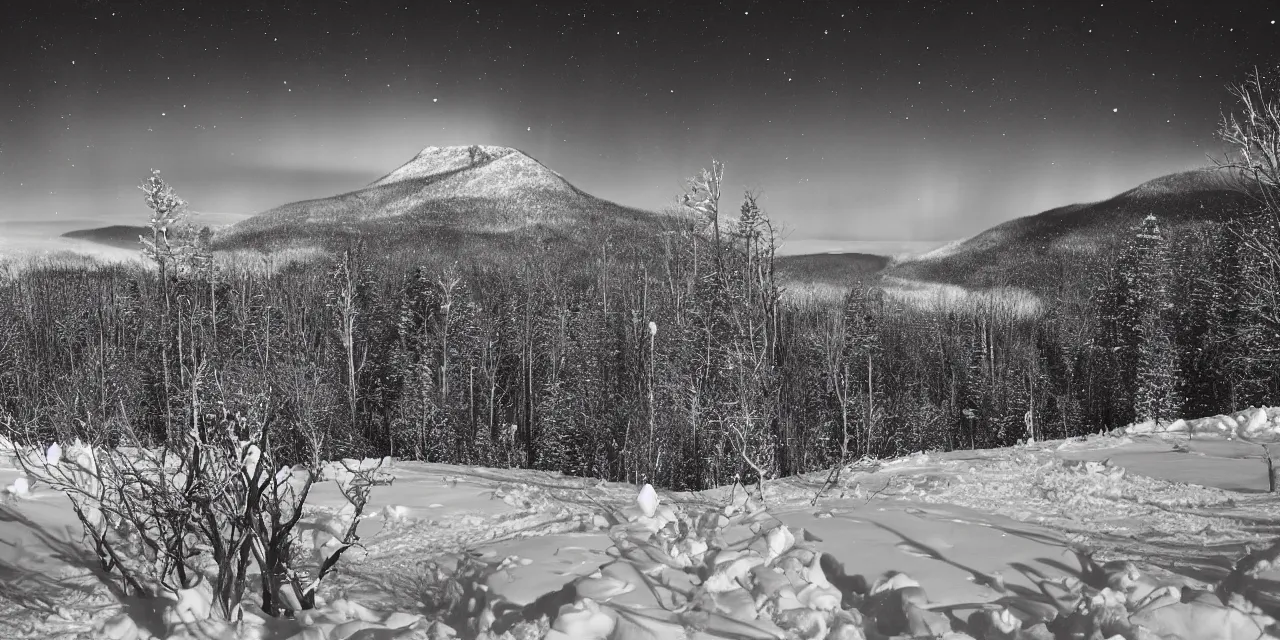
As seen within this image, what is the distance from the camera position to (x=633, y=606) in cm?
586

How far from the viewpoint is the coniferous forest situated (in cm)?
2325

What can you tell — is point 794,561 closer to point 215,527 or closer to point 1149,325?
point 215,527

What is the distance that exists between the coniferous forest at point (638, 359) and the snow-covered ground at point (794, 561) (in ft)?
30.7

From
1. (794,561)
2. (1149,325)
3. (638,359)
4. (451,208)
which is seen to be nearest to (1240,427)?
(794,561)

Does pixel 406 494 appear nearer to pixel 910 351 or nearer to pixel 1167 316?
pixel 1167 316

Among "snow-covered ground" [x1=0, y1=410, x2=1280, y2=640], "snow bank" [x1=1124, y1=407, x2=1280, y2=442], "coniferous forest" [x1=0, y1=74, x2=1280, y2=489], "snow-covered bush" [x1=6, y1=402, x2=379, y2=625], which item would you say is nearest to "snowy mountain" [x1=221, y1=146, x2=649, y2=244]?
"coniferous forest" [x1=0, y1=74, x2=1280, y2=489]

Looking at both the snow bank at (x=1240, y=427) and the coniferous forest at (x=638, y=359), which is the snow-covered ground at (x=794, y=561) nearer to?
the snow bank at (x=1240, y=427)

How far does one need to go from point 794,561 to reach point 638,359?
2049 centimetres

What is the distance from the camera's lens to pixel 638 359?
27.0m

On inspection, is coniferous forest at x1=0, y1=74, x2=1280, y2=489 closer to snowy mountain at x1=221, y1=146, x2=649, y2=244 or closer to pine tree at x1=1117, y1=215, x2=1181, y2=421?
pine tree at x1=1117, y1=215, x2=1181, y2=421

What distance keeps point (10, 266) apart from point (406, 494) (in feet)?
240

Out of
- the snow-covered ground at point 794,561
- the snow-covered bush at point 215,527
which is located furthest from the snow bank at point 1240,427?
the snow-covered bush at point 215,527

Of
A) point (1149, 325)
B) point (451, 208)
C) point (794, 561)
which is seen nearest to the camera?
point (794, 561)

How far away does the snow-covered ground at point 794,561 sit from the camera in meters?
5.45
